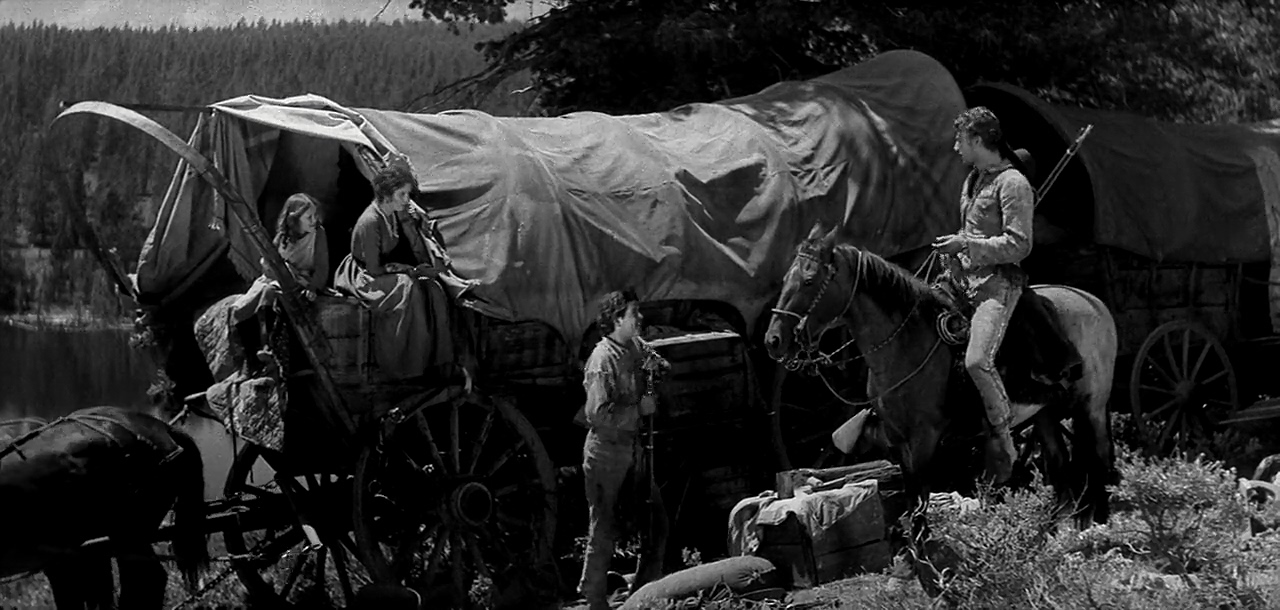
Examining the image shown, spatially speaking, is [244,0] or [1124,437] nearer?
[244,0]

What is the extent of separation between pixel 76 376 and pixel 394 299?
3666 millimetres

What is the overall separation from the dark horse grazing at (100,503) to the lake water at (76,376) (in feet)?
6.58

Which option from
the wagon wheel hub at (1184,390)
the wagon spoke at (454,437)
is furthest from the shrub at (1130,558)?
the wagon wheel hub at (1184,390)

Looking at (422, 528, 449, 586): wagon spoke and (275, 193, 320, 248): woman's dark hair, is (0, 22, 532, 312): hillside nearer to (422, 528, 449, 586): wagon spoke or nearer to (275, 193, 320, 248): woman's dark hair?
(275, 193, 320, 248): woman's dark hair

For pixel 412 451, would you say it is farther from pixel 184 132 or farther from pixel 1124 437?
pixel 1124 437

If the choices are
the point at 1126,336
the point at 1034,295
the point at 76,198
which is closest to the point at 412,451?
the point at 76,198

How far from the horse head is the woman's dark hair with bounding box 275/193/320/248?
8.41ft

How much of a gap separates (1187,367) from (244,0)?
7.41 metres

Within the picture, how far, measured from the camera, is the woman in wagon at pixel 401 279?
350 inches

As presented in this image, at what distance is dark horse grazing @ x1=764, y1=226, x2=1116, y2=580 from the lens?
27.7 ft

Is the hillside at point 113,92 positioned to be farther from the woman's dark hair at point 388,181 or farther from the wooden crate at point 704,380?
the wooden crate at point 704,380

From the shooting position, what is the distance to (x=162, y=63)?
1139 centimetres

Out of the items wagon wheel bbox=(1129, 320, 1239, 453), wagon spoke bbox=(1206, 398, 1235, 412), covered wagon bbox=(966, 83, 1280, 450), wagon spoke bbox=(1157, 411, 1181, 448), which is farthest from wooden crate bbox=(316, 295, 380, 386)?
wagon spoke bbox=(1206, 398, 1235, 412)

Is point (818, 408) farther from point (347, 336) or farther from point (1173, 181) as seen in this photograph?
point (347, 336)
